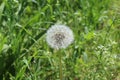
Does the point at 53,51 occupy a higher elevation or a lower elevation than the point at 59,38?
lower

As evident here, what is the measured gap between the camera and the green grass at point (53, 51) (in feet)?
8.18

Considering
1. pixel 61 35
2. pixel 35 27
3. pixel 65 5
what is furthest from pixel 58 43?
pixel 65 5

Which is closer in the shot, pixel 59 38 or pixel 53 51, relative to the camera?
pixel 59 38

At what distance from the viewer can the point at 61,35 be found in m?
2.26

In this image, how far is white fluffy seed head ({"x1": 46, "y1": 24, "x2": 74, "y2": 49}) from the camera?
87.4 inches

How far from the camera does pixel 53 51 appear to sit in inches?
118

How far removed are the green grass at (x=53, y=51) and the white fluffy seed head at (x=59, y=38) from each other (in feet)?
0.85

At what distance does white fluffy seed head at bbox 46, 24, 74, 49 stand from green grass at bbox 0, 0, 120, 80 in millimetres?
258

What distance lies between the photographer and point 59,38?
2.24 meters

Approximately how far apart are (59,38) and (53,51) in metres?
0.75

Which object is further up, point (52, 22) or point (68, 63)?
point (52, 22)

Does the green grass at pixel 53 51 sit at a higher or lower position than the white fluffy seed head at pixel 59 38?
lower

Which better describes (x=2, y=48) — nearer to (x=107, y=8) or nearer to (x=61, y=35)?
(x=61, y=35)

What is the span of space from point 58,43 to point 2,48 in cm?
51
